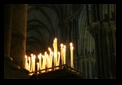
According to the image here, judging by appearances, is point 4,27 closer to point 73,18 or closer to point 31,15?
point 73,18

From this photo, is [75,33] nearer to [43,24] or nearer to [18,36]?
[43,24]

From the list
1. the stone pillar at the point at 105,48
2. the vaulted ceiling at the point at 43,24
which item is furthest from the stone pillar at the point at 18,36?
the vaulted ceiling at the point at 43,24

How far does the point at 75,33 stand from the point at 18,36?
1712cm

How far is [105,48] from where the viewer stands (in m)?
17.3

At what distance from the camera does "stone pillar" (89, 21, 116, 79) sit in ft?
54.8

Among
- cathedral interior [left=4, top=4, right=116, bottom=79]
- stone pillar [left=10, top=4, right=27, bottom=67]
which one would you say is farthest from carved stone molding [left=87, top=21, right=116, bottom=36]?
stone pillar [left=10, top=4, right=27, bottom=67]

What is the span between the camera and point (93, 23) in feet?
59.2

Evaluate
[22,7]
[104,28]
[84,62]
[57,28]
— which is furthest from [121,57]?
[57,28]

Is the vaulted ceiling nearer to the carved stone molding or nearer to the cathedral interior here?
the cathedral interior

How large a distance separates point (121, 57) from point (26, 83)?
1583 mm

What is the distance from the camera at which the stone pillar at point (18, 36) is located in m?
6.54

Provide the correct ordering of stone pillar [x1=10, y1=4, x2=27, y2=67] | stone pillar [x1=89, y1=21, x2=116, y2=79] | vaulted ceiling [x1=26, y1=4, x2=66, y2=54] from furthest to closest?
vaulted ceiling [x1=26, y1=4, x2=66, y2=54], stone pillar [x1=89, y1=21, x2=116, y2=79], stone pillar [x1=10, y1=4, x2=27, y2=67]

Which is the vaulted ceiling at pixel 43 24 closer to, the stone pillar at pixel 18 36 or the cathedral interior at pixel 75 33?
the cathedral interior at pixel 75 33

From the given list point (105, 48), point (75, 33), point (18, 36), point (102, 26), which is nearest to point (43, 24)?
point (75, 33)
